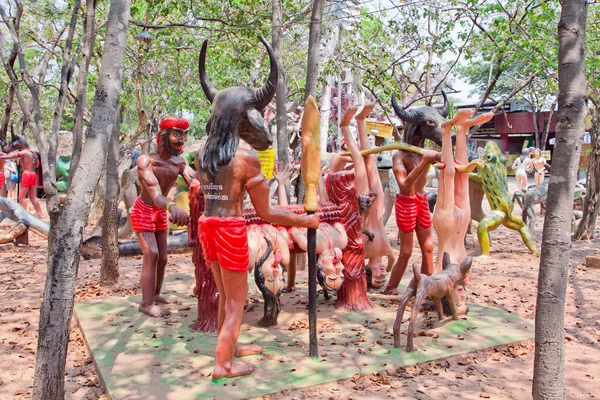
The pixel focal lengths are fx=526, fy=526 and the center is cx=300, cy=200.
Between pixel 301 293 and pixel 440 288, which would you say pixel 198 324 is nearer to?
pixel 301 293

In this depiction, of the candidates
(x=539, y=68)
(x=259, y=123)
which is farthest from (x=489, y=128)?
(x=259, y=123)

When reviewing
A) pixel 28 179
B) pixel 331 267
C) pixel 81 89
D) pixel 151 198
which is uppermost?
pixel 81 89

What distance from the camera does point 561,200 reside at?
2.74m

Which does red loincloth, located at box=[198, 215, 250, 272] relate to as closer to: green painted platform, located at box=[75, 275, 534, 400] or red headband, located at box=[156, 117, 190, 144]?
green painted platform, located at box=[75, 275, 534, 400]

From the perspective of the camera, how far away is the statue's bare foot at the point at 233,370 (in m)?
3.64

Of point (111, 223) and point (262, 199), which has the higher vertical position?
point (262, 199)

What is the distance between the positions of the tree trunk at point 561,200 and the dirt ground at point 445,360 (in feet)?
2.81

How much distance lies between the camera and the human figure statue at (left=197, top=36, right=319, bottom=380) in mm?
3621

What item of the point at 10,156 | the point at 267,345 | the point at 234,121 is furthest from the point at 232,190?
the point at 10,156

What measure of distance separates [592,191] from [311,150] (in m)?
7.39

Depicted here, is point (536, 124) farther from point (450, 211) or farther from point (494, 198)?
point (450, 211)

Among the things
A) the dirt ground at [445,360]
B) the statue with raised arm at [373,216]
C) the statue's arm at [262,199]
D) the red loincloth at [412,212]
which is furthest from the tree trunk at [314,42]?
the statue's arm at [262,199]

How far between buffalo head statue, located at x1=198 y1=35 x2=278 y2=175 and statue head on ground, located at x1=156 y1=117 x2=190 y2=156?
1574 millimetres

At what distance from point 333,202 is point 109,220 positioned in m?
2.85
